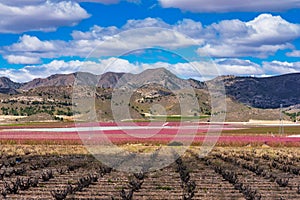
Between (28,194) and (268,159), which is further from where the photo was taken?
(268,159)

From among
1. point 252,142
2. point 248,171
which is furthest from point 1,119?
point 248,171

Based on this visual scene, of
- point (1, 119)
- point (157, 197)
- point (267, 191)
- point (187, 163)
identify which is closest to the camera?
point (157, 197)

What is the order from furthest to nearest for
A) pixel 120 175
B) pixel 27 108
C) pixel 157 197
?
pixel 27 108, pixel 120 175, pixel 157 197

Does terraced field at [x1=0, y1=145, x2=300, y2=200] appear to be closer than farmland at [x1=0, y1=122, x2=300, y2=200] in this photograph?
Yes

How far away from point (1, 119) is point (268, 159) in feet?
377

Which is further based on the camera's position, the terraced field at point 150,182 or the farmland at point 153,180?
the farmland at point 153,180

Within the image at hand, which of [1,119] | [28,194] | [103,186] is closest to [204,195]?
[103,186]

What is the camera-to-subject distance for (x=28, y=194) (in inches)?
703

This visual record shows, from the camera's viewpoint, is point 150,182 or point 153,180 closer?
point 150,182

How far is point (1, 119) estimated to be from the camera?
459 ft

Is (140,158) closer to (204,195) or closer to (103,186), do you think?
(103,186)

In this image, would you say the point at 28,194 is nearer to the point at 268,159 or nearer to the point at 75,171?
the point at 75,171

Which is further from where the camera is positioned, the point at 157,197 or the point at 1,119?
the point at 1,119

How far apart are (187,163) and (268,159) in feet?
23.1
